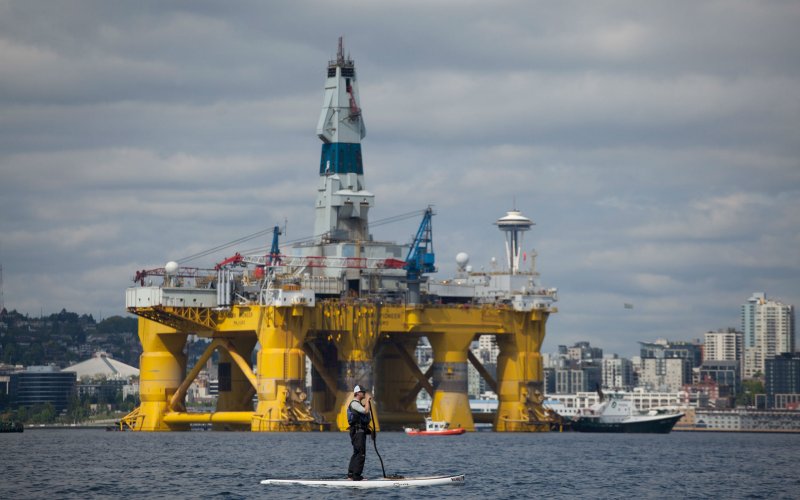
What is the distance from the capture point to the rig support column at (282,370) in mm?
110812

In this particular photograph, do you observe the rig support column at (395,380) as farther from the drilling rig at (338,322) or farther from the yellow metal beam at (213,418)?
the yellow metal beam at (213,418)

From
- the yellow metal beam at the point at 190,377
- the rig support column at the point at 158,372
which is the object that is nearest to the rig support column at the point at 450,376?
the yellow metal beam at the point at 190,377

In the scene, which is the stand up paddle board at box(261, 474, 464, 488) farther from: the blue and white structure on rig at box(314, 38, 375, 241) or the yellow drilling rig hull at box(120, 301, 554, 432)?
the blue and white structure on rig at box(314, 38, 375, 241)

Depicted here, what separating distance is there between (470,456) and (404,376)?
125ft

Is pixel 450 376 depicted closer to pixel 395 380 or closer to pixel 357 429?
pixel 395 380

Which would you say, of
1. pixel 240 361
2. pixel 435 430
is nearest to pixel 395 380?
pixel 435 430

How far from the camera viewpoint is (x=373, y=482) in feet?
196

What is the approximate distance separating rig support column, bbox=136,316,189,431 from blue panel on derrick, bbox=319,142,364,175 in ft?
51.2

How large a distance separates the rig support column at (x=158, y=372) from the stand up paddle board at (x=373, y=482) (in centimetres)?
5823

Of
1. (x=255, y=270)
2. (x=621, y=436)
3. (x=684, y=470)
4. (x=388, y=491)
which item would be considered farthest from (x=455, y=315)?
(x=388, y=491)

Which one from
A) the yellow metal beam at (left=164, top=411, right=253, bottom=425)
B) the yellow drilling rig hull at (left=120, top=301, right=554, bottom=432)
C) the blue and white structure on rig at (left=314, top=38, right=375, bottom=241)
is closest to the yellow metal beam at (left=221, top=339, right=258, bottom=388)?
the yellow drilling rig hull at (left=120, top=301, right=554, bottom=432)

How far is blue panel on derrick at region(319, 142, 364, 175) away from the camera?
120938 millimetres

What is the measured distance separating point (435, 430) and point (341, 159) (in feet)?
66.4

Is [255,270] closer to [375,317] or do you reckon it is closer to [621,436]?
[375,317]
